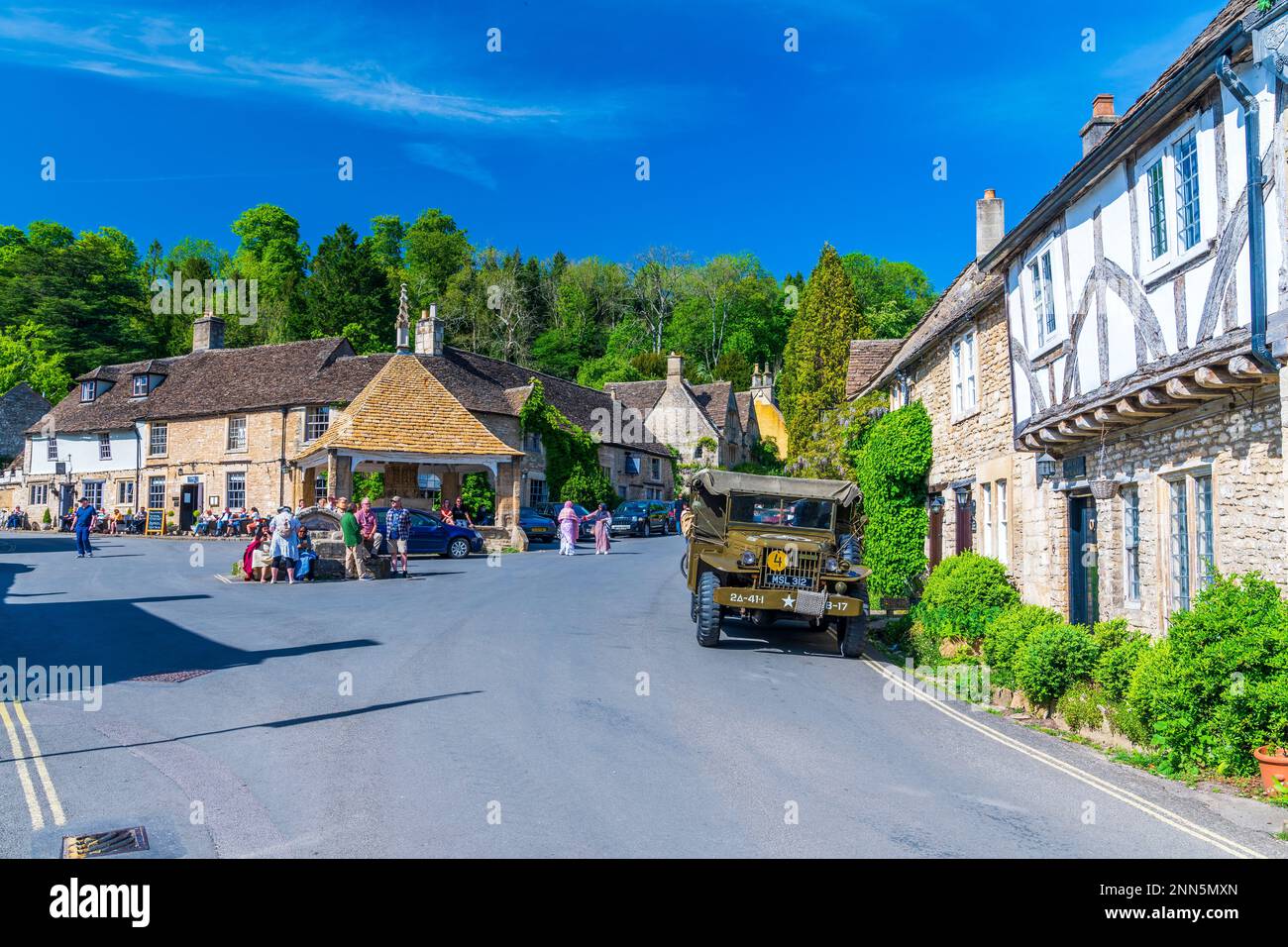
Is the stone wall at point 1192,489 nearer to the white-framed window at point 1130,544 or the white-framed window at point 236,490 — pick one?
the white-framed window at point 1130,544

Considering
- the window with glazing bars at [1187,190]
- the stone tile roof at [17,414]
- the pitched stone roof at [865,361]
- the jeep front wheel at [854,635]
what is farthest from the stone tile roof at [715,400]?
the window with glazing bars at [1187,190]

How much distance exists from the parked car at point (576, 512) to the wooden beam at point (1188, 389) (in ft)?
96.5

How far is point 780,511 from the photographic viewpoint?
609 inches

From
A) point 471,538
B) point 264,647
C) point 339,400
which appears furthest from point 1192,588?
point 339,400

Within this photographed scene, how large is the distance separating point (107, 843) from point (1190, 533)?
32.2 ft

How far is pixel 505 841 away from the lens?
5410 millimetres

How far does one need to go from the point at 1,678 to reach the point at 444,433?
23514 millimetres

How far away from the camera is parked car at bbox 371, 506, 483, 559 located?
1152 inches

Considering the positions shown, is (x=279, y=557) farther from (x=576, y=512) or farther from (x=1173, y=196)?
(x=576, y=512)

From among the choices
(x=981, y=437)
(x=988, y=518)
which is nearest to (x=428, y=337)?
(x=981, y=437)

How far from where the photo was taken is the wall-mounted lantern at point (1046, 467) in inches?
531

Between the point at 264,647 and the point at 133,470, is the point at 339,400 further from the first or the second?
the point at 264,647

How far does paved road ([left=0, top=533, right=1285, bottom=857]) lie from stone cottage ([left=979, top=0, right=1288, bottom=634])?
2.83 metres

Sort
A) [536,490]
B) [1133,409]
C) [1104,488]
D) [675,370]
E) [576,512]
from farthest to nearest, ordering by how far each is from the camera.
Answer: [675,370] < [536,490] < [576,512] < [1104,488] < [1133,409]
